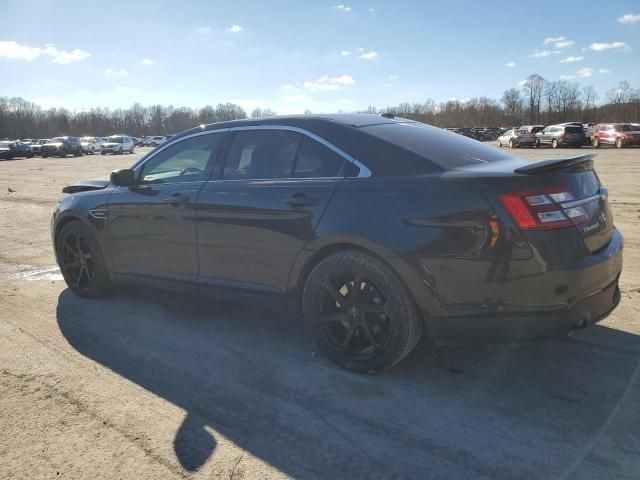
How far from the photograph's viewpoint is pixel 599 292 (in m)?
3.10

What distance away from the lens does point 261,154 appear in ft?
13.1

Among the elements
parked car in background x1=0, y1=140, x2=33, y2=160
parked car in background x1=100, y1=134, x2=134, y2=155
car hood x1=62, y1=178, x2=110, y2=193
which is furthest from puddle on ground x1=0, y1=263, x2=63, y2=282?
parked car in background x1=100, y1=134, x2=134, y2=155

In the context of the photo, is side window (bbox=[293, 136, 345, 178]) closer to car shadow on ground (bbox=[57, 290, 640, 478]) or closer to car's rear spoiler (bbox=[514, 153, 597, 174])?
car's rear spoiler (bbox=[514, 153, 597, 174])

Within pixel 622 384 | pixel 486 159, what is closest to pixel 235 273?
pixel 486 159

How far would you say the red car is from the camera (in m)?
32.7

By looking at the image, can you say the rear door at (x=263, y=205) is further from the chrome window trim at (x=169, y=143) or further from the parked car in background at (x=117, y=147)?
the parked car in background at (x=117, y=147)

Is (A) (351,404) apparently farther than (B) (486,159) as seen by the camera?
No

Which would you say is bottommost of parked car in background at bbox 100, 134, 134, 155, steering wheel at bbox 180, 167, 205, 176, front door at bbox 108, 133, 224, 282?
front door at bbox 108, 133, 224, 282

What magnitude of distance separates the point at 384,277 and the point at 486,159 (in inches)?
44.6

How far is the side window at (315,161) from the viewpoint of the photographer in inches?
140

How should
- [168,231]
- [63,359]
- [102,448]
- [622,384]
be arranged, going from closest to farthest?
1. [102,448]
2. [622,384]
3. [63,359]
4. [168,231]

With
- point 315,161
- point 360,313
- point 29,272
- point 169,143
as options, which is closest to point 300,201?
point 315,161

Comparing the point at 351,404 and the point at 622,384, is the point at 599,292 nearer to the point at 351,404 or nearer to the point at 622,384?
the point at 622,384

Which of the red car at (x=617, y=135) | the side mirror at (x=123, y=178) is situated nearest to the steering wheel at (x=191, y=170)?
the side mirror at (x=123, y=178)
